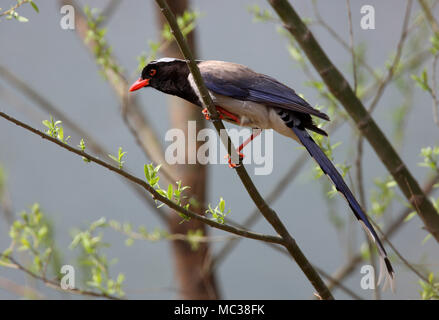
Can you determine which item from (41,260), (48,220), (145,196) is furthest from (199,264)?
(41,260)

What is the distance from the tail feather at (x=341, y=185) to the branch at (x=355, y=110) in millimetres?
223

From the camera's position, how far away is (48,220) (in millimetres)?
2617

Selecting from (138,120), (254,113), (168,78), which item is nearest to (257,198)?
(254,113)

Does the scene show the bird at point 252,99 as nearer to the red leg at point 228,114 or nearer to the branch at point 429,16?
the red leg at point 228,114

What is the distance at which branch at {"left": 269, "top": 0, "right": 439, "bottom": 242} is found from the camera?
1896mm

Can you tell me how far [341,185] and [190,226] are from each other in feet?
5.49

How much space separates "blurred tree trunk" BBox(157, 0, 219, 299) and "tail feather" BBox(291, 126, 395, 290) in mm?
1415

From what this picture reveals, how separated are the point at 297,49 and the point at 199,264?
4.90ft

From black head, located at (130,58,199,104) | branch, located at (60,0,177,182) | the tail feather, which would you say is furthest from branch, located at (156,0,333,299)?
branch, located at (60,0,177,182)

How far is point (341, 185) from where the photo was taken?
162cm

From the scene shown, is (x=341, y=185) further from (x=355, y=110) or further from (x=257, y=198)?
(x=355, y=110)

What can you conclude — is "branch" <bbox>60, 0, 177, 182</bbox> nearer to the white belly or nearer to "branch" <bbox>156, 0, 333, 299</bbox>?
the white belly

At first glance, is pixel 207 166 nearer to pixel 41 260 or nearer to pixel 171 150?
pixel 171 150

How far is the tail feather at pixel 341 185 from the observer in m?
1.53
